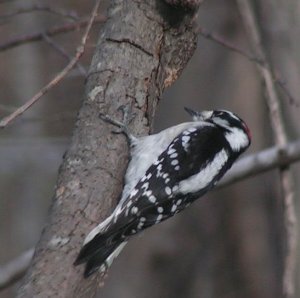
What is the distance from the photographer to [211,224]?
8758 mm

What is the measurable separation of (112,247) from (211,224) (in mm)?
4464

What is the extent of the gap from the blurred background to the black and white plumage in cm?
314

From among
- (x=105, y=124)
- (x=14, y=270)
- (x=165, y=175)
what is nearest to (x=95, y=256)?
(x=105, y=124)

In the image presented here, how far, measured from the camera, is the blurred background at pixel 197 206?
8.47 meters

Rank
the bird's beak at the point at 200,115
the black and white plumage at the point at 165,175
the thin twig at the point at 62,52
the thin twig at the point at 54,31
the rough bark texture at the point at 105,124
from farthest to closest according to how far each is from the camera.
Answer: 1. the thin twig at the point at 54,31
2. the thin twig at the point at 62,52
3. the bird's beak at the point at 200,115
4. the black and white plumage at the point at 165,175
5. the rough bark texture at the point at 105,124

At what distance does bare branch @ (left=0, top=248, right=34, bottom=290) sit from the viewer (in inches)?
232

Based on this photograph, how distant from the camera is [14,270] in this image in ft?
19.4

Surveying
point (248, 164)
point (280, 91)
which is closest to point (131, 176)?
point (248, 164)

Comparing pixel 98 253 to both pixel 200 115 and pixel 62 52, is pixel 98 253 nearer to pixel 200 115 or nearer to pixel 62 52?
pixel 200 115

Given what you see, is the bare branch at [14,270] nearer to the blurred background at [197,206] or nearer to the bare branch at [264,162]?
the bare branch at [264,162]

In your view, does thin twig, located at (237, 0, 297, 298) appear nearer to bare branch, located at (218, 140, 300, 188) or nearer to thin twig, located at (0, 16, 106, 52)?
bare branch, located at (218, 140, 300, 188)

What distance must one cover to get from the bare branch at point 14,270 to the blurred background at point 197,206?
2.37 m

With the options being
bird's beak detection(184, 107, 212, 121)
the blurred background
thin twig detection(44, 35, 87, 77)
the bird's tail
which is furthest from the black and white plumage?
the blurred background

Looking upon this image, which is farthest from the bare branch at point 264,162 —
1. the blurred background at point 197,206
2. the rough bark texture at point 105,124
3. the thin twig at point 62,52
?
the blurred background at point 197,206
